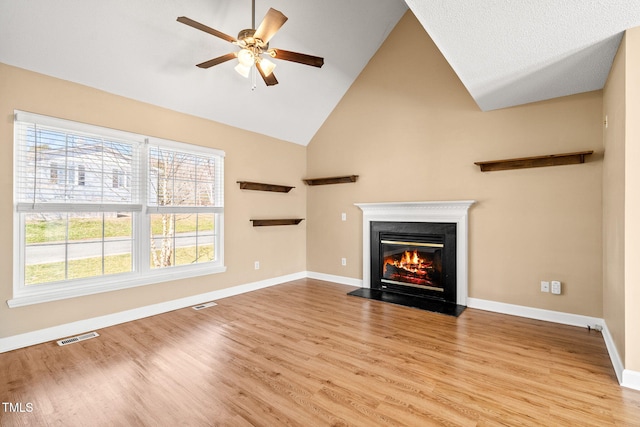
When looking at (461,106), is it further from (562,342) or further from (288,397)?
(288,397)

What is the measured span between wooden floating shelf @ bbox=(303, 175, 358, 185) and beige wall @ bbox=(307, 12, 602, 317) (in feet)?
0.34

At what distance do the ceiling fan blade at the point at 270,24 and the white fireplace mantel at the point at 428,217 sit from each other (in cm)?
277

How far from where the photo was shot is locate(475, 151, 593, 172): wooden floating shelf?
124 inches

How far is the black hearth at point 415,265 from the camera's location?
13.1 feet

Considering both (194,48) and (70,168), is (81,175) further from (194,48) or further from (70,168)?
(194,48)

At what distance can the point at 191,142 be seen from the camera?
4039 millimetres

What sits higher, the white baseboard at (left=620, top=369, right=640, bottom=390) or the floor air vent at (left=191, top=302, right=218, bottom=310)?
the white baseboard at (left=620, top=369, right=640, bottom=390)

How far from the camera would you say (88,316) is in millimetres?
3146

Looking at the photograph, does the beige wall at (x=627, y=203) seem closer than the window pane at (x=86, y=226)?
Yes

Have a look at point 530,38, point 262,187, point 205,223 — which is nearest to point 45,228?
point 205,223

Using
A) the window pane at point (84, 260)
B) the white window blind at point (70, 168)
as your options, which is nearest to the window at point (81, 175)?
the white window blind at point (70, 168)

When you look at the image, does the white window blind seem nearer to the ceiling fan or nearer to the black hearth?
the ceiling fan

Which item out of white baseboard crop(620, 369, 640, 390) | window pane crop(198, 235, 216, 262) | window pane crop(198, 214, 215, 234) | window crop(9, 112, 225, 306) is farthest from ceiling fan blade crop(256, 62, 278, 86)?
white baseboard crop(620, 369, 640, 390)

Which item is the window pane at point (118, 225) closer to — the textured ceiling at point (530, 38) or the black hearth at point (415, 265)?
the black hearth at point (415, 265)
